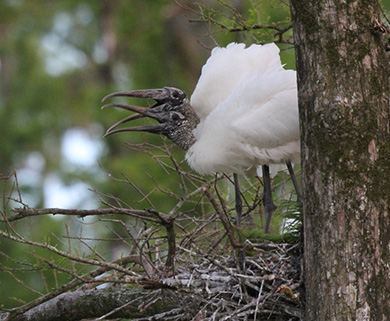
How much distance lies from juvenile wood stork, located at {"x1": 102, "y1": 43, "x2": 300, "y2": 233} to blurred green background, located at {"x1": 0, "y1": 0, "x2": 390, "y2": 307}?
2.47 m

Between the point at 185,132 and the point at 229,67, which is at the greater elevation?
the point at 229,67

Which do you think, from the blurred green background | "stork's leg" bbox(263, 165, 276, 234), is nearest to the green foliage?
the blurred green background

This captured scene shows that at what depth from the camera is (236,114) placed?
14.6 feet

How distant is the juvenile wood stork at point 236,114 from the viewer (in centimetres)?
436

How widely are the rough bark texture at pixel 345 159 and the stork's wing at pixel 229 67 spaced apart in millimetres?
1449

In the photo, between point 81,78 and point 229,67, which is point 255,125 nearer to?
point 229,67

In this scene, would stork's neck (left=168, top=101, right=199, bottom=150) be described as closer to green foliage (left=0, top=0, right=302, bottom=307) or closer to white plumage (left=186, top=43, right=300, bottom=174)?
white plumage (left=186, top=43, right=300, bottom=174)

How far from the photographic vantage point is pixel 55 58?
14.1 m

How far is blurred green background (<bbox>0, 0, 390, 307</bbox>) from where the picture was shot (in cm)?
928

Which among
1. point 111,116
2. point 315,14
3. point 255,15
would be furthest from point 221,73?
point 111,116

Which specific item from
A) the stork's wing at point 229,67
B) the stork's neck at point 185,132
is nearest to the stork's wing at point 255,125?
the stork's wing at point 229,67

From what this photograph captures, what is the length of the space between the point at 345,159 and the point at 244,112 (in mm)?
1339

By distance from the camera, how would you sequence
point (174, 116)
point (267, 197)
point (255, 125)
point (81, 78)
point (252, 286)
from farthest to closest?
point (81, 78)
point (174, 116)
point (267, 197)
point (255, 125)
point (252, 286)

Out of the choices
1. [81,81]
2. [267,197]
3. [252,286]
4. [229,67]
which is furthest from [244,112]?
[81,81]
